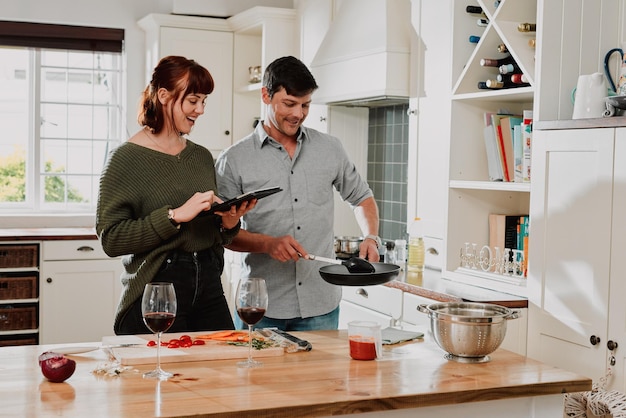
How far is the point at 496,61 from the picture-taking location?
338 centimetres

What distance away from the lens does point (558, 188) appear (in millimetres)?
2871

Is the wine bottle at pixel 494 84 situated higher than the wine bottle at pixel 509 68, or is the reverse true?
the wine bottle at pixel 509 68

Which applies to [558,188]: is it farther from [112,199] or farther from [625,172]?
[112,199]

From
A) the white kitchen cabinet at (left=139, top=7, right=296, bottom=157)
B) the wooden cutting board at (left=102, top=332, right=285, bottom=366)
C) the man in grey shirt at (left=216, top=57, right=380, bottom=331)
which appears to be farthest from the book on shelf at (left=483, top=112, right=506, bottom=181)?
the white kitchen cabinet at (left=139, top=7, right=296, bottom=157)

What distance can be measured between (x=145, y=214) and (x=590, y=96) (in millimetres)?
1546

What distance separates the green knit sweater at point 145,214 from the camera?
2.49 m

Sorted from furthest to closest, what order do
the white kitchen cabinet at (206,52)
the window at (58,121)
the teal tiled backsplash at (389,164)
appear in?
the window at (58,121) → the white kitchen cabinet at (206,52) → the teal tiled backsplash at (389,164)

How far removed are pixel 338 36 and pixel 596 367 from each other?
240 cm

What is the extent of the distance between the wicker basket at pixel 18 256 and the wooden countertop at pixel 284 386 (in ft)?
9.67

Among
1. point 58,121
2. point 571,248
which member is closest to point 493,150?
point 571,248

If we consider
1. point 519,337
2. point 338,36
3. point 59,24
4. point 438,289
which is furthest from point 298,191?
point 59,24

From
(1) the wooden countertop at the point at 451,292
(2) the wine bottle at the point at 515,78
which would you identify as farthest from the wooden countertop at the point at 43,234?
(2) the wine bottle at the point at 515,78

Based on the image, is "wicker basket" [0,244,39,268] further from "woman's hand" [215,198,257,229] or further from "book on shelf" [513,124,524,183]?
"book on shelf" [513,124,524,183]

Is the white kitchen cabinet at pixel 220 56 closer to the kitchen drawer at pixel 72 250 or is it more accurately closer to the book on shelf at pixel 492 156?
the kitchen drawer at pixel 72 250
